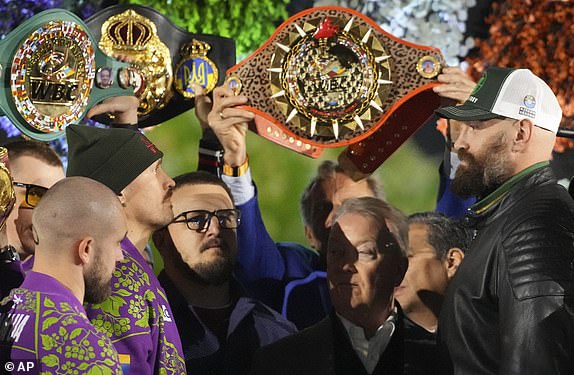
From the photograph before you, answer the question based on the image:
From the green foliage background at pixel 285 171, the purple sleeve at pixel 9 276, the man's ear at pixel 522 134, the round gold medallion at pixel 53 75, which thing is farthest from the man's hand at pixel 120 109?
the man's ear at pixel 522 134

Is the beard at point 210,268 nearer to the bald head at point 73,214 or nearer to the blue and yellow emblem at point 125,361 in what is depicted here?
the blue and yellow emblem at point 125,361

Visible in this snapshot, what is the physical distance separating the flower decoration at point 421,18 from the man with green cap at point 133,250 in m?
1.71

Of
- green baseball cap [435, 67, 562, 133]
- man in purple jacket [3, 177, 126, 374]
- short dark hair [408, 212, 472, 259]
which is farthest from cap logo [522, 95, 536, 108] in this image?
man in purple jacket [3, 177, 126, 374]

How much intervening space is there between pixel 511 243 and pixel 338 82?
4.49 ft

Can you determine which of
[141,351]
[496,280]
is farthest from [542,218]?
[141,351]

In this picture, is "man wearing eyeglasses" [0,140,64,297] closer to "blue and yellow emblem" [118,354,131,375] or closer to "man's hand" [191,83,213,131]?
"blue and yellow emblem" [118,354,131,375]

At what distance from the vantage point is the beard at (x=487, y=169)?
168 inches

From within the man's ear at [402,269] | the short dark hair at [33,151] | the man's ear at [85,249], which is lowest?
the man's ear at [402,269]

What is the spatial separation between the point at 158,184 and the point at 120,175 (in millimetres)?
238

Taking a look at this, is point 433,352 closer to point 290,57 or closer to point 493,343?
point 493,343

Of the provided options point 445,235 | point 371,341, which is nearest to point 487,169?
point 445,235

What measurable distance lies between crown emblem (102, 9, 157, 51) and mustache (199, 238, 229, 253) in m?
0.96

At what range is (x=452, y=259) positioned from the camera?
16.7 ft

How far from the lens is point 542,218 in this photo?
13.1 feet
